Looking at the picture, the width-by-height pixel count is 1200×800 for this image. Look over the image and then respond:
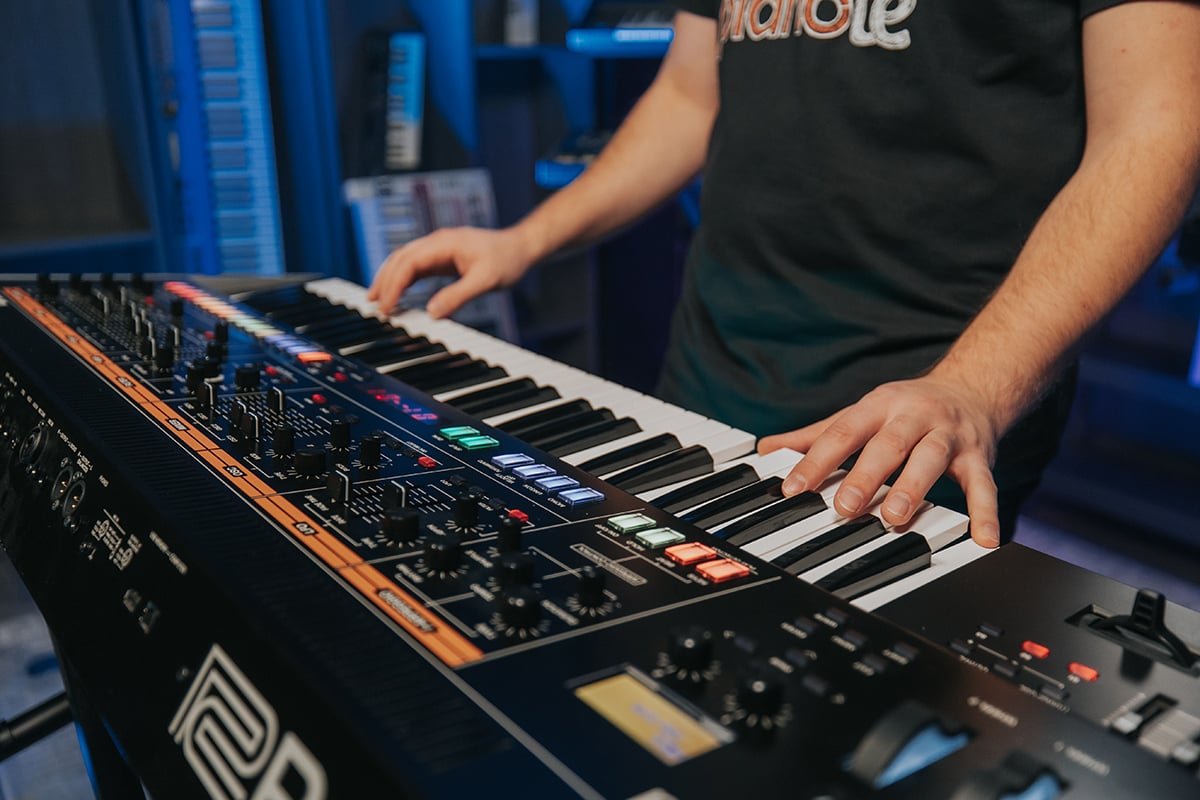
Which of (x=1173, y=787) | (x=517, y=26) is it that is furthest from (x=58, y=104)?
(x=1173, y=787)

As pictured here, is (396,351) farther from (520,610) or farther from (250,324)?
(520,610)

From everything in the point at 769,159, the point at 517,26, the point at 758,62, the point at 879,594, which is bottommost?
the point at 879,594

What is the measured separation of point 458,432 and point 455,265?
0.60 metres

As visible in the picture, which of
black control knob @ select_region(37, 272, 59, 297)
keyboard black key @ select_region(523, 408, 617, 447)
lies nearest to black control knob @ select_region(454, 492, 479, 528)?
keyboard black key @ select_region(523, 408, 617, 447)

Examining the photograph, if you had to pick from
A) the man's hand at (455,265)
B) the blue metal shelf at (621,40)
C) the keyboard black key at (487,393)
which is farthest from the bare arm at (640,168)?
the blue metal shelf at (621,40)


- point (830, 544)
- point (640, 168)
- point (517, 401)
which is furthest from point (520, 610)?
point (640, 168)

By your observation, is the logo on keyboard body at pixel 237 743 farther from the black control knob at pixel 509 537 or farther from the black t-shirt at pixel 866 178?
the black t-shirt at pixel 866 178

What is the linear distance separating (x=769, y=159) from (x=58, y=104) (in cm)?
231

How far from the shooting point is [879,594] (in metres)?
→ 0.64

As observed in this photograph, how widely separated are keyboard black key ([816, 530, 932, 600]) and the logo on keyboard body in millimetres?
341

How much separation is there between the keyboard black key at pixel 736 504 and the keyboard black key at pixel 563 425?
203 mm

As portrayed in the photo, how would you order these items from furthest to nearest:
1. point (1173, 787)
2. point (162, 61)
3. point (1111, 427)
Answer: point (1111, 427) → point (162, 61) → point (1173, 787)

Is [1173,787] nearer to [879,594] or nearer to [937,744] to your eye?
[937,744]

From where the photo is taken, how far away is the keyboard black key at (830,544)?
67cm
